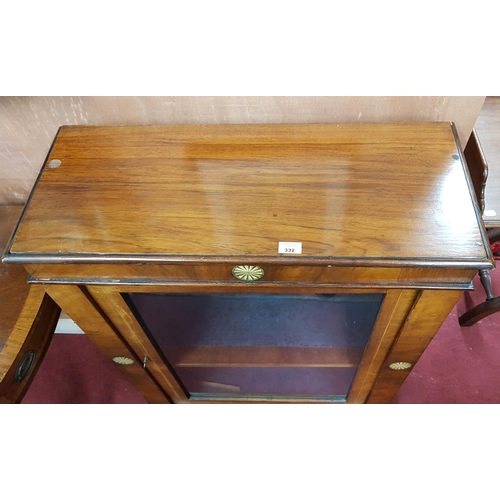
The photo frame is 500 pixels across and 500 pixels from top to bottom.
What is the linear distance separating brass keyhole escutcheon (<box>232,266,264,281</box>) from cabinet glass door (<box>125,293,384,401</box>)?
0.13 m

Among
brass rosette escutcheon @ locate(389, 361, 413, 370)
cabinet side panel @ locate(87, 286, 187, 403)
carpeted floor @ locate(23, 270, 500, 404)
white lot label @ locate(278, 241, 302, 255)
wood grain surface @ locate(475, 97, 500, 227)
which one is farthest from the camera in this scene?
carpeted floor @ locate(23, 270, 500, 404)

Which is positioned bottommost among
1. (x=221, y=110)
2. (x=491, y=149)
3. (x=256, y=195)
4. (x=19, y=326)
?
(x=19, y=326)

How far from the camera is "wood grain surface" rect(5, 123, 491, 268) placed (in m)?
0.48

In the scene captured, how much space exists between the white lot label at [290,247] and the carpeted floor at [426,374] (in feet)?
2.46

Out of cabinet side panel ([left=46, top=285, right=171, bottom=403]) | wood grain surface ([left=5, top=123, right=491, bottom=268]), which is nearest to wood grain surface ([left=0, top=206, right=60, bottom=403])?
cabinet side panel ([left=46, top=285, right=171, bottom=403])

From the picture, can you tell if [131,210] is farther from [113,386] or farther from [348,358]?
[113,386]

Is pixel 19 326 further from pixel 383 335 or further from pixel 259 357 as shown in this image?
pixel 383 335

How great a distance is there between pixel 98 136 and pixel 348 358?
55 cm

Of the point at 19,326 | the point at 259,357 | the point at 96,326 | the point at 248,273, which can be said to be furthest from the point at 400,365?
the point at 19,326

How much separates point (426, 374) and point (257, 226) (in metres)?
0.83

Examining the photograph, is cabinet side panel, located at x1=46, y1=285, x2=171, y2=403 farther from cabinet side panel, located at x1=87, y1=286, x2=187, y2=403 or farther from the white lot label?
the white lot label

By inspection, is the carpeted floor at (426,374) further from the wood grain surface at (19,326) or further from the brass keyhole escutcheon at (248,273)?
the brass keyhole escutcheon at (248,273)

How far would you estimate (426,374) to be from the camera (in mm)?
1094
